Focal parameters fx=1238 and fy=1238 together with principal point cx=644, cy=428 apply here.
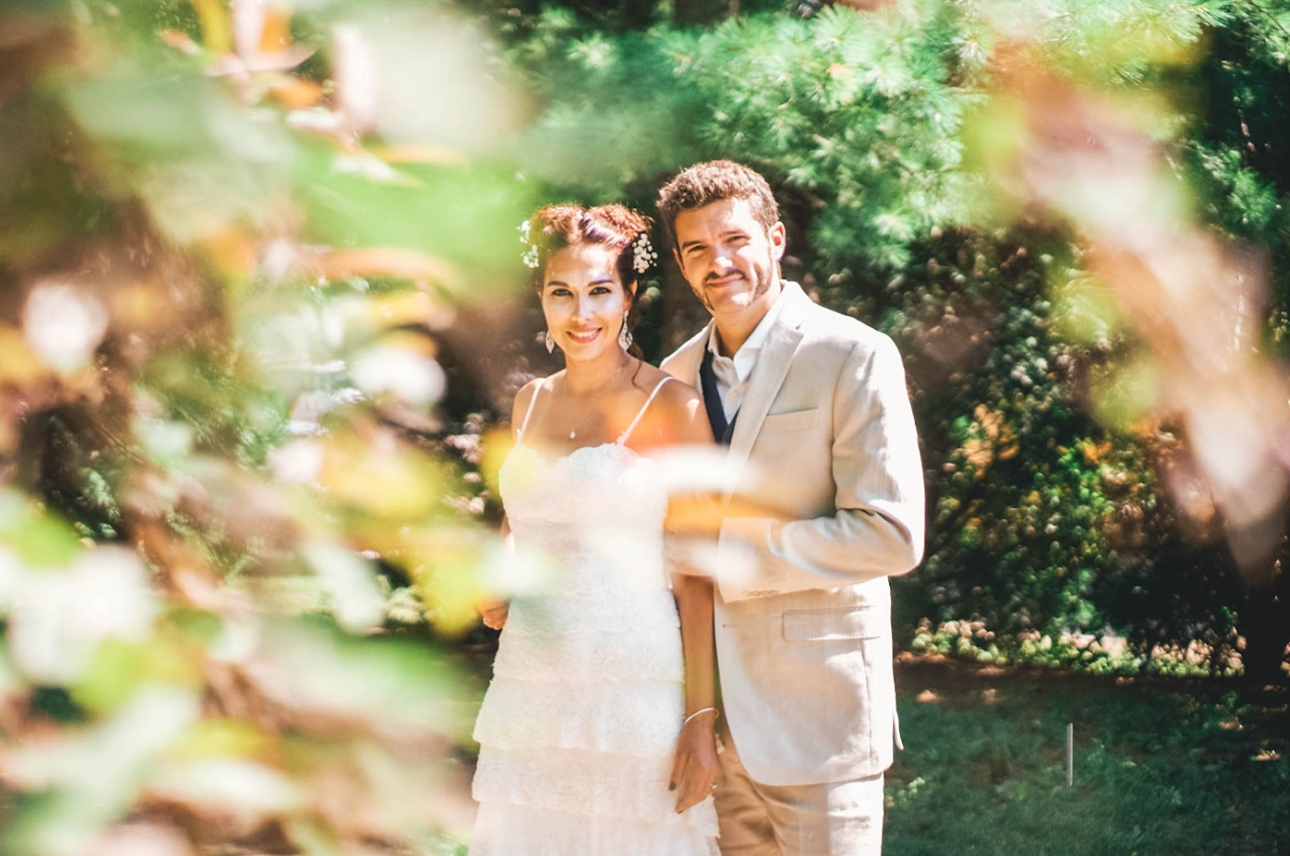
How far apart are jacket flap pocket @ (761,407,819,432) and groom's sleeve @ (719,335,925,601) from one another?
1.9 inches

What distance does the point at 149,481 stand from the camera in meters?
0.86

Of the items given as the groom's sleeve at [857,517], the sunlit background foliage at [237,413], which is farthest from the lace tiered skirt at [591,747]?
the sunlit background foliage at [237,413]

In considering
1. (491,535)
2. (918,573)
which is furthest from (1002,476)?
(491,535)

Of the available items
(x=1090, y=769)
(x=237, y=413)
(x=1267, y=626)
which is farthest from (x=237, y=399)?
(x=1267, y=626)

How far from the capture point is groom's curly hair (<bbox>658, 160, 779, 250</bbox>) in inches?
99.0

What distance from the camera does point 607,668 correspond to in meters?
2.57

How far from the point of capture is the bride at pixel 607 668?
2.52 metres

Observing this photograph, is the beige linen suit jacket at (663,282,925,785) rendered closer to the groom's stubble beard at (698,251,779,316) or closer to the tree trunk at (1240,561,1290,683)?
the groom's stubble beard at (698,251,779,316)

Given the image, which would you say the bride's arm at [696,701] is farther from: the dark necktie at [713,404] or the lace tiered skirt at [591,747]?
the dark necktie at [713,404]

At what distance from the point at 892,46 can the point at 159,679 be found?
9.81 ft

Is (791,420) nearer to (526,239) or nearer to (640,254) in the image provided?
(640,254)

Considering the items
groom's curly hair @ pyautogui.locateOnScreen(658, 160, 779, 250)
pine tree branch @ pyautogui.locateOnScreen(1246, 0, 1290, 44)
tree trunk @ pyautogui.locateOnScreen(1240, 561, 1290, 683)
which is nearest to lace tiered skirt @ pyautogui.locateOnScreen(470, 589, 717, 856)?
groom's curly hair @ pyautogui.locateOnScreen(658, 160, 779, 250)

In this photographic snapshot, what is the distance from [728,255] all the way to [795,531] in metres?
0.60

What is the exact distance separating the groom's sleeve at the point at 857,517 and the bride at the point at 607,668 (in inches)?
8.0
